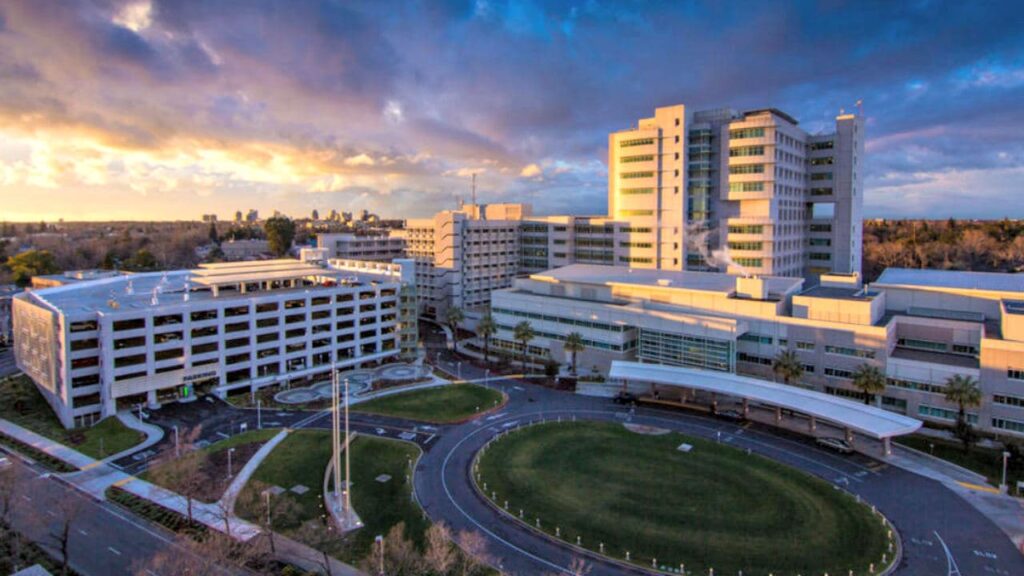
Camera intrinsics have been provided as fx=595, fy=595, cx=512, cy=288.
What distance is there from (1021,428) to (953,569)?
32.1 m

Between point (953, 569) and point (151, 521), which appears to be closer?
point (953, 569)

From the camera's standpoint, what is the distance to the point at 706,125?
11875 cm

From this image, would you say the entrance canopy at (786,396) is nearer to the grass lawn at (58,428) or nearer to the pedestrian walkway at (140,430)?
the pedestrian walkway at (140,430)

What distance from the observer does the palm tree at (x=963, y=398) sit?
196ft

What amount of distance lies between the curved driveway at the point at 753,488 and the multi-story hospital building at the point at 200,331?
3255 cm

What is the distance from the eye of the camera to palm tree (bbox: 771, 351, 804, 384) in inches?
2840

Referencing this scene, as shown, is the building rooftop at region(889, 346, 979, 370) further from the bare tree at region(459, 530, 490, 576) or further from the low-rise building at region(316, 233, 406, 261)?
the low-rise building at region(316, 233, 406, 261)

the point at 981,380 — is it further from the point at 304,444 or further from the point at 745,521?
the point at 304,444

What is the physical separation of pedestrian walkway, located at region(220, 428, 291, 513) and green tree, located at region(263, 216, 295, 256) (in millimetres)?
134044

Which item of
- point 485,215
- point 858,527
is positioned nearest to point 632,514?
point 858,527

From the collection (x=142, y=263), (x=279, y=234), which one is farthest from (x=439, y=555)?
(x=279, y=234)

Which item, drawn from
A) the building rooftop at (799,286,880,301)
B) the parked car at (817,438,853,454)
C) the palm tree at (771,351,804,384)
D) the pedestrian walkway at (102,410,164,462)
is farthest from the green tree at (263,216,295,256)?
the parked car at (817,438,853,454)

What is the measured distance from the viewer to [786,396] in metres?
65.9

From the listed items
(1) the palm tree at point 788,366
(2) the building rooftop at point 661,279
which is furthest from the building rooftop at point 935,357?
(2) the building rooftop at point 661,279
